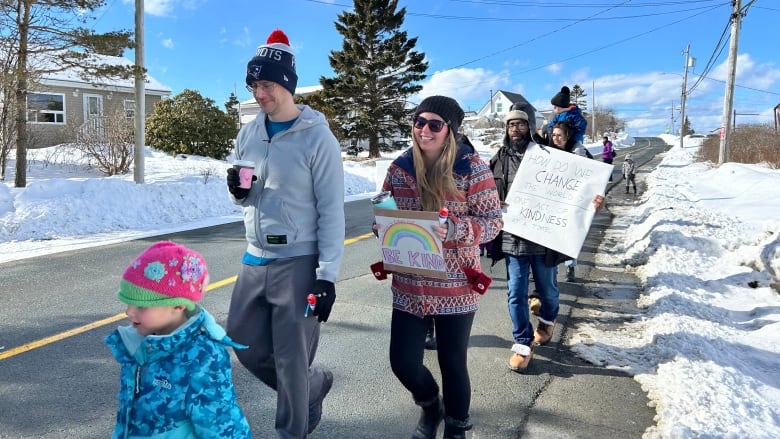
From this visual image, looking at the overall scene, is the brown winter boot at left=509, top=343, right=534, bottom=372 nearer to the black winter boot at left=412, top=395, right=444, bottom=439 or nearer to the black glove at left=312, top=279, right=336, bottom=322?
the black winter boot at left=412, top=395, right=444, bottom=439

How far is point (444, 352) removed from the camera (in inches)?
107

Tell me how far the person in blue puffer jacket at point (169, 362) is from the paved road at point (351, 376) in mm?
1405

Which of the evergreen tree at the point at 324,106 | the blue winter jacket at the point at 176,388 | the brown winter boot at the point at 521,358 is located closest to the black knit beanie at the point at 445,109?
the blue winter jacket at the point at 176,388

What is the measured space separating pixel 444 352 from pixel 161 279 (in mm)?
1524

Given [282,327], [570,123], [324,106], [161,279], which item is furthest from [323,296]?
[324,106]

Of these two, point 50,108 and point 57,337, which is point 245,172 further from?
point 50,108

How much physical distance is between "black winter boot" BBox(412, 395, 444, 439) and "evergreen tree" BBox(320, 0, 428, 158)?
98.2ft

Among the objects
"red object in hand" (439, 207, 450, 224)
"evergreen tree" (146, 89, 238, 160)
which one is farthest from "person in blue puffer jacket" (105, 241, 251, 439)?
"evergreen tree" (146, 89, 238, 160)

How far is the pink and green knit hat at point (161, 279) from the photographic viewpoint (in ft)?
5.79

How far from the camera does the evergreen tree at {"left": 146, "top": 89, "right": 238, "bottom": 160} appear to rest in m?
21.9

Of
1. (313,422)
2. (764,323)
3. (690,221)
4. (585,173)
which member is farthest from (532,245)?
(690,221)

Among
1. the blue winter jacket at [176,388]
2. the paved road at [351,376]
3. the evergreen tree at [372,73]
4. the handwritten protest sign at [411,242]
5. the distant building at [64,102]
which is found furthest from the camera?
the evergreen tree at [372,73]

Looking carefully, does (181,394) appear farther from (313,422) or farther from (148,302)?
(313,422)

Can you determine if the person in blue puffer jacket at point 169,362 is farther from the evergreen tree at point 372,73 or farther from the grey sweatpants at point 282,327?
the evergreen tree at point 372,73
